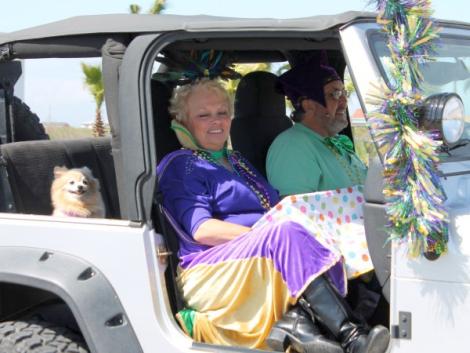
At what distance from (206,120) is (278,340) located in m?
1.21

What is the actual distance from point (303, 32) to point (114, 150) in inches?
35.9

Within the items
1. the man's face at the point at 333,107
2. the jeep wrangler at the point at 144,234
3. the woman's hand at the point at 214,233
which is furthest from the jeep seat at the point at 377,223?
the man's face at the point at 333,107

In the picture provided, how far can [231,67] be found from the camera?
13.8ft

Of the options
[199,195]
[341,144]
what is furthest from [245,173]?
[341,144]

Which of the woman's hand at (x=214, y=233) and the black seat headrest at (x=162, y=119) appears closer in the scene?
the woman's hand at (x=214, y=233)

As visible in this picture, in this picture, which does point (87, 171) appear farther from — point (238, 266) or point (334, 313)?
point (334, 313)

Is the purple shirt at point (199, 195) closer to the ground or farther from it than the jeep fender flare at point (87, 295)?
farther from it

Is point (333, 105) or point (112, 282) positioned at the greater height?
point (333, 105)

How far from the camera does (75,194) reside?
155 inches

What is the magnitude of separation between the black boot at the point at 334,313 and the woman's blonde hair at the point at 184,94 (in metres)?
1.18

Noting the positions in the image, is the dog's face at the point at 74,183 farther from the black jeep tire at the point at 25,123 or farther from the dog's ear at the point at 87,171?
the black jeep tire at the point at 25,123

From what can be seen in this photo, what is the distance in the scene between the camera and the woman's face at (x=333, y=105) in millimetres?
4207

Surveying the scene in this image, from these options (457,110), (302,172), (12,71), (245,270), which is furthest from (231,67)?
(457,110)

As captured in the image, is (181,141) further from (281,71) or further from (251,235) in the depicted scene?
(281,71)
